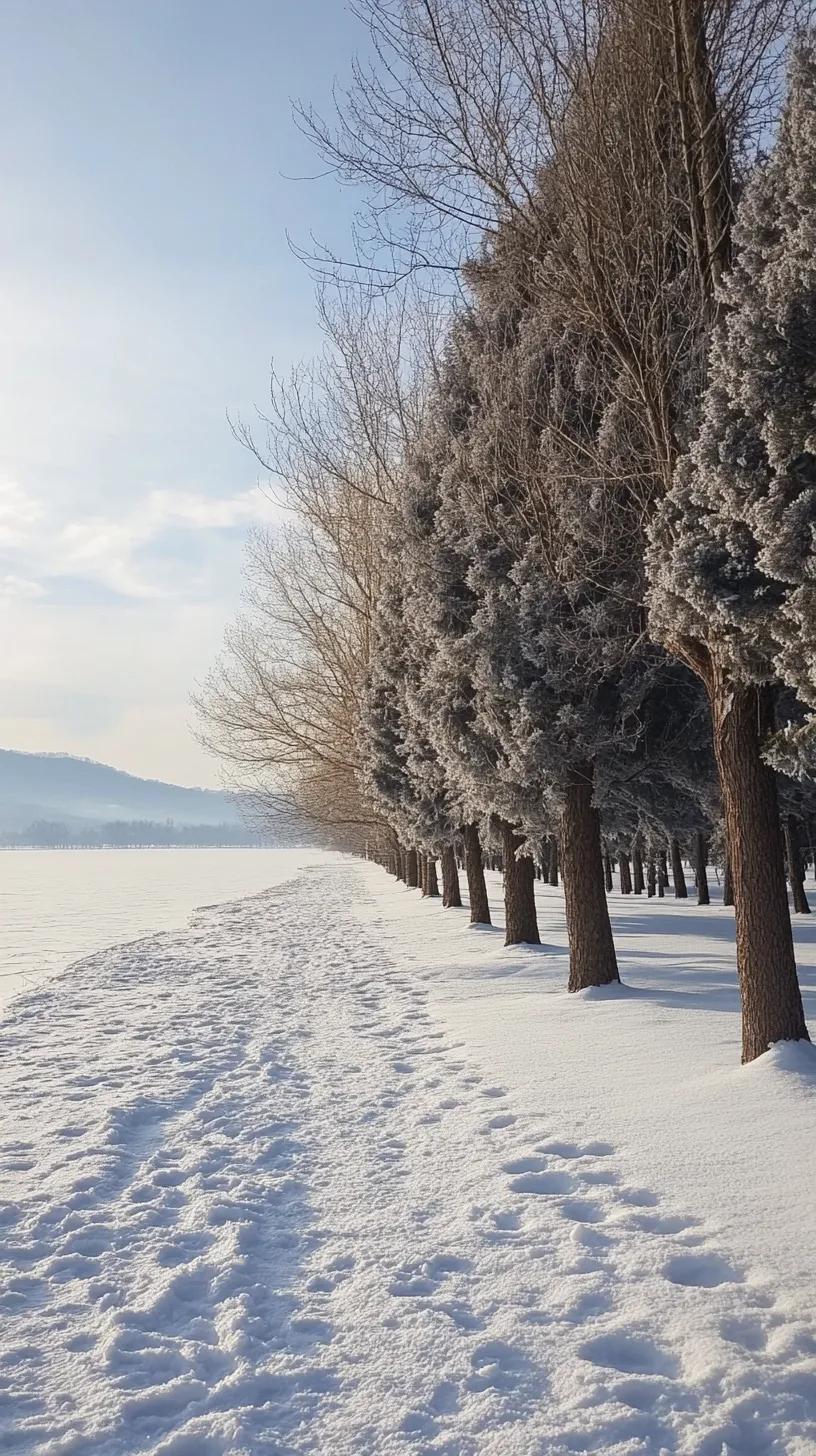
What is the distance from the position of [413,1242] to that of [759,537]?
429 cm

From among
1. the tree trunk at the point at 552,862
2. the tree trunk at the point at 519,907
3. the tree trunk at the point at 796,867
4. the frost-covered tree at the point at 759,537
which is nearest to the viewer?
the frost-covered tree at the point at 759,537

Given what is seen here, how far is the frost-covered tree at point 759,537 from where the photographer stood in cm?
523

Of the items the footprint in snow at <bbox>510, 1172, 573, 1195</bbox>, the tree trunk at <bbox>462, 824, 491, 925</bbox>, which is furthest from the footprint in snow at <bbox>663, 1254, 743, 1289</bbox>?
the tree trunk at <bbox>462, 824, 491, 925</bbox>

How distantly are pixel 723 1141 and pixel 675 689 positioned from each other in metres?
7.71

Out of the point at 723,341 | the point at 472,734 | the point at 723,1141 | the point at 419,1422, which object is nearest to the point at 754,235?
the point at 723,341

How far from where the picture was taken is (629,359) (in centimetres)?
725

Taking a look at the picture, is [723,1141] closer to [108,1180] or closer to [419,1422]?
[419,1422]

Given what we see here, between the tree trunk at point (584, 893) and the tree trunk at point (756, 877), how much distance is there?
3.99m

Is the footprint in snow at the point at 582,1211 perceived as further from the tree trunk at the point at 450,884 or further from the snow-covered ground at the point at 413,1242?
the tree trunk at the point at 450,884

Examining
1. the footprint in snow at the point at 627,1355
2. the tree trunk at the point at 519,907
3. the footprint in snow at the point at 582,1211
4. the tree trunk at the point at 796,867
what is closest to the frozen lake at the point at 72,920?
the tree trunk at the point at 519,907

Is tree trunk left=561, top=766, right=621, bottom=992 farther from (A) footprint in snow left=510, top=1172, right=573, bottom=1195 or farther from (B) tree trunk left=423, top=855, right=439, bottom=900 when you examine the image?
(B) tree trunk left=423, top=855, right=439, bottom=900

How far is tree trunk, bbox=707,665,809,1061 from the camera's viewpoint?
6.81m

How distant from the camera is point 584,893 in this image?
1137cm

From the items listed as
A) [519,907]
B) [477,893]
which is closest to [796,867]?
[477,893]
